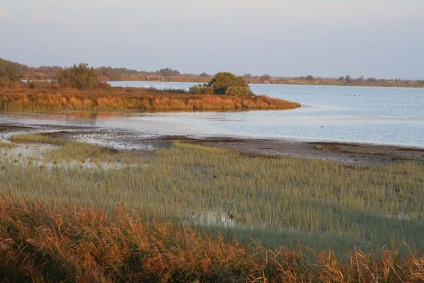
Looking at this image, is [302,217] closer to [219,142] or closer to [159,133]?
[219,142]

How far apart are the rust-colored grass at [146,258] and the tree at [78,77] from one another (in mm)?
63494

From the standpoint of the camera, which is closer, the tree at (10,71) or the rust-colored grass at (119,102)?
the rust-colored grass at (119,102)

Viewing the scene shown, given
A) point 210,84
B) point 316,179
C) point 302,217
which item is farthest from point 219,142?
point 210,84

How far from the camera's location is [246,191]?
14266mm

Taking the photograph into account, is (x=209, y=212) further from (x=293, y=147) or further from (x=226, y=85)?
(x=226, y=85)

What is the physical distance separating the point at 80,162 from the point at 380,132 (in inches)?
883

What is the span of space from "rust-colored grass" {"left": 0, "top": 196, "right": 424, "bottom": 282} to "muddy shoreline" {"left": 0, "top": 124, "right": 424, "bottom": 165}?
14.4 meters

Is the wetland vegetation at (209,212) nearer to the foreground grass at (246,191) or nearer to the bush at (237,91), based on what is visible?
the foreground grass at (246,191)

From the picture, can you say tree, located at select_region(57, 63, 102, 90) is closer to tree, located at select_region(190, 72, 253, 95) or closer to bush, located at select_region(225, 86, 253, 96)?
tree, located at select_region(190, 72, 253, 95)

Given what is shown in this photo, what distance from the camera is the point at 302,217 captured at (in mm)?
11234

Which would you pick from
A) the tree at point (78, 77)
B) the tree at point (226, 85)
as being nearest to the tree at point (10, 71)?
the tree at point (78, 77)

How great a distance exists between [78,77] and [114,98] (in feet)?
55.3

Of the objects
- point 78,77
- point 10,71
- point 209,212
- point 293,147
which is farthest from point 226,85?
point 209,212

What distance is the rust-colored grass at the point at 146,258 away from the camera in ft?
19.6
